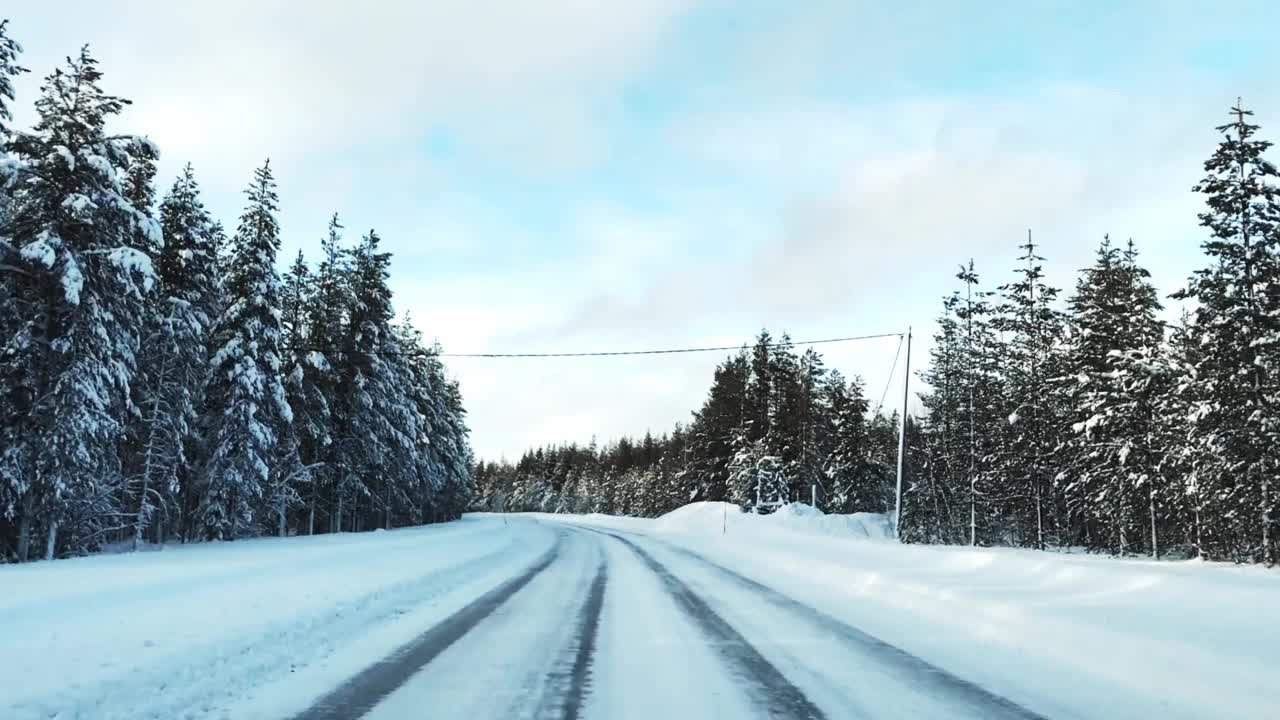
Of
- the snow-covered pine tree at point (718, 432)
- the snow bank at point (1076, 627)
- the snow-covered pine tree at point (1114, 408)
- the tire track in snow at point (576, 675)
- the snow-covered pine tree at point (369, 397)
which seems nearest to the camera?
the tire track in snow at point (576, 675)

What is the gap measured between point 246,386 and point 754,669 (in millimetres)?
25072

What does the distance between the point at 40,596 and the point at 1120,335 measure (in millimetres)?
35744

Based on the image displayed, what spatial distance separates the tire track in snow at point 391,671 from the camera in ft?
16.9

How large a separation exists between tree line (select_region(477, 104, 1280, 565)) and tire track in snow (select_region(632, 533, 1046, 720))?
19.3 m

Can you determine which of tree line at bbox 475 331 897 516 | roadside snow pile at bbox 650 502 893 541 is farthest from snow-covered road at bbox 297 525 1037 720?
tree line at bbox 475 331 897 516

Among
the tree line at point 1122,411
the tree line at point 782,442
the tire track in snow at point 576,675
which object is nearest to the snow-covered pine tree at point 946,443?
the tree line at point 1122,411

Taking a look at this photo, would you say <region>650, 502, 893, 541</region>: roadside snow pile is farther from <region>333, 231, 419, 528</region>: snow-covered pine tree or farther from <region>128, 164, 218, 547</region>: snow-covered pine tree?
<region>128, 164, 218, 547</region>: snow-covered pine tree

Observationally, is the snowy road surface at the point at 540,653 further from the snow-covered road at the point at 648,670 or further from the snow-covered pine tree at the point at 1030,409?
the snow-covered pine tree at the point at 1030,409

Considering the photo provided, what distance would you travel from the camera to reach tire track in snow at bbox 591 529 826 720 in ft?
17.3

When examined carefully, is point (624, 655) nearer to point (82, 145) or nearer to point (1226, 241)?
point (82, 145)

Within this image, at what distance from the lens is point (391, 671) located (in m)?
6.40

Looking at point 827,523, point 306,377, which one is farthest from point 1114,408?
point 306,377

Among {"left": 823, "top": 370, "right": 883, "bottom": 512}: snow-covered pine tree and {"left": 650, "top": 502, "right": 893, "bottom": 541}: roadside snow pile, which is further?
{"left": 823, "top": 370, "right": 883, "bottom": 512}: snow-covered pine tree

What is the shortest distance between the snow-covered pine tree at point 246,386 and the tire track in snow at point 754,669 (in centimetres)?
2079
